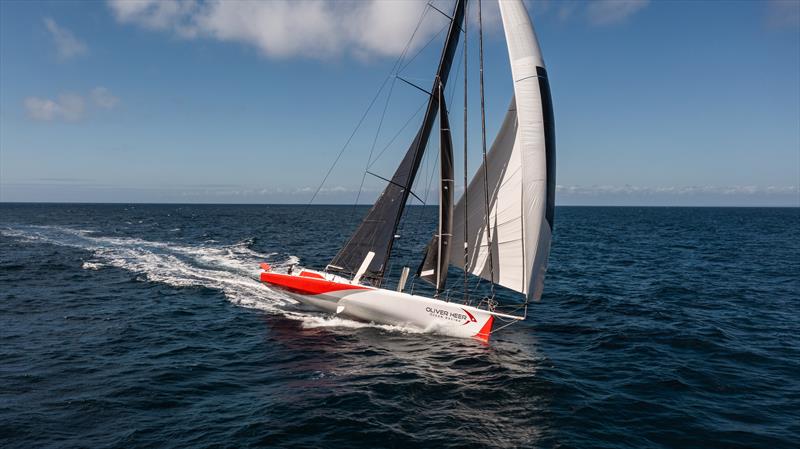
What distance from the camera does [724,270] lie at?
1296 inches

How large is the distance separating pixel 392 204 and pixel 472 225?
11.4ft

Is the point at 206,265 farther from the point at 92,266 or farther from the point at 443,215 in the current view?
the point at 443,215

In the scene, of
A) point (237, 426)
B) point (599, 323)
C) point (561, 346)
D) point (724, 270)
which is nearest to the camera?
point (237, 426)

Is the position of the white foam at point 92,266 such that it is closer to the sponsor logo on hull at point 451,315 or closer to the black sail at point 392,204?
the black sail at point 392,204

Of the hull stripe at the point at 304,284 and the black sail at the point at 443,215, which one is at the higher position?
the black sail at the point at 443,215

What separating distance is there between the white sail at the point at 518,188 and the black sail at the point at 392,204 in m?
2.40

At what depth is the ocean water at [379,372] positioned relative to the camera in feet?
33.9

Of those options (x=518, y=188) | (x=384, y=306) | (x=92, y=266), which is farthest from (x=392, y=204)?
(x=92, y=266)

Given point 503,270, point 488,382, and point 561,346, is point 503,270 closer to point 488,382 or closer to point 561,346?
point 561,346

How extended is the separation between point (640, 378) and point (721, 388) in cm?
206

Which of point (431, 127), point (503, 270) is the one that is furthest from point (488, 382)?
point (431, 127)

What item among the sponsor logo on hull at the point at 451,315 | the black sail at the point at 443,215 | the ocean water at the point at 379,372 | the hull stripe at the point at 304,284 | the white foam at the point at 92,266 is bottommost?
the ocean water at the point at 379,372

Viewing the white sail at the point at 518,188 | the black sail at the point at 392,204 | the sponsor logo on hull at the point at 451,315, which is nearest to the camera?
the white sail at the point at 518,188

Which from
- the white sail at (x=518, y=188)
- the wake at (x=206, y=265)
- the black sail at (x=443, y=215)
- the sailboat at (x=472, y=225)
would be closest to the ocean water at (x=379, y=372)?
the wake at (x=206, y=265)
